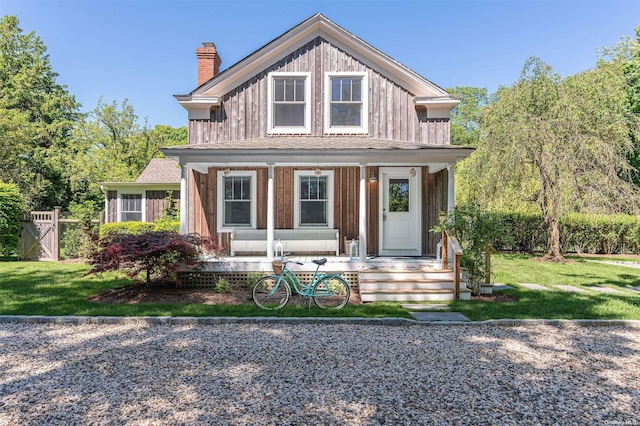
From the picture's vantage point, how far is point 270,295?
7.39 meters

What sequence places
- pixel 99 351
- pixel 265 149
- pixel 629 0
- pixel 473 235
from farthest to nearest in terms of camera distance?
pixel 629 0, pixel 265 149, pixel 473 235, pixel 99 351

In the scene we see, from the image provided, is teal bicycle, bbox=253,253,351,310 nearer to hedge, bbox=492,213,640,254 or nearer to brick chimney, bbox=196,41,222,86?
brick chimney, bbox=196,41,222,86

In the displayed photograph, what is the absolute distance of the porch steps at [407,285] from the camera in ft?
26.4

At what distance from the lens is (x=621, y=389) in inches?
150

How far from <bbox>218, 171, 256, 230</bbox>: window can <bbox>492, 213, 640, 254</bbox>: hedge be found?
12.1 metres

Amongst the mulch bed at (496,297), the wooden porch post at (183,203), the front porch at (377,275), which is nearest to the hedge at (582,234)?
the mulch bed at (496,297)

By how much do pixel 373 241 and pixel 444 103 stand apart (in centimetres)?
459

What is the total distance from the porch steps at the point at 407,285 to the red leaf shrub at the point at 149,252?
3773mm

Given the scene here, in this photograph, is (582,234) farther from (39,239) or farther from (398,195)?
(39,239)

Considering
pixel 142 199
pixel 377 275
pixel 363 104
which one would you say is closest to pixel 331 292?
pixel 377 275

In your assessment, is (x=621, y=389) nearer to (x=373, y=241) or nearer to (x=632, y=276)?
(x=373, y=241)

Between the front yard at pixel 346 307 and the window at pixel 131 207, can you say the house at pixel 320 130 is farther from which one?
the window at pixel 131 207

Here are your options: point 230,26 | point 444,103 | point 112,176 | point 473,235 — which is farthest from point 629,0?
point 112,176

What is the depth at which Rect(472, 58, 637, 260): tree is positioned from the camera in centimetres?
1288
